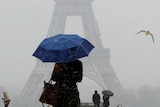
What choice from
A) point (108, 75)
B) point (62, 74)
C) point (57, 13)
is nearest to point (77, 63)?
point (62, 74)

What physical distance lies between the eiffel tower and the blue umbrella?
53185 millimetres

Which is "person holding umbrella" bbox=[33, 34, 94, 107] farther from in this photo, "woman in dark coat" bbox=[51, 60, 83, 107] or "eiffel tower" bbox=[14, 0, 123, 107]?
"eiffel tower" bbox=[14, 0, 123, 107]

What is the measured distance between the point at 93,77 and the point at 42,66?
7.80m

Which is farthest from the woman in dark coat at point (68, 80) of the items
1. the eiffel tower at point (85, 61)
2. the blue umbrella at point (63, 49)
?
the eiffel tower at point (85, 61)

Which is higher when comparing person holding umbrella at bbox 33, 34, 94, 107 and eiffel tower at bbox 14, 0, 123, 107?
eiffel tower at bbox 14, 0, 123, 107

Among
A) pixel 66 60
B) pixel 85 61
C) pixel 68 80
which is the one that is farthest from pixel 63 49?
pixel 85 61

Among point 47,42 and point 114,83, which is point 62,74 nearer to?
point 47,42

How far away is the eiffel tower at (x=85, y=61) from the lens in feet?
200

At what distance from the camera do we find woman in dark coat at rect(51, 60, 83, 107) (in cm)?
675

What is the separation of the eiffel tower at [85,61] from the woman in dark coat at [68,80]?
5320cm

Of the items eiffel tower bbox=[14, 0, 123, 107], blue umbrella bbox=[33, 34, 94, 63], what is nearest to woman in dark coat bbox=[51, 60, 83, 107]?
blue umbrella bbox=[33, 34, 94, 63]

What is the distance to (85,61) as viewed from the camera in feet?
207

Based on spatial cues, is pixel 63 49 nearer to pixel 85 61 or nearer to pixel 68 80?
pixel 68 80

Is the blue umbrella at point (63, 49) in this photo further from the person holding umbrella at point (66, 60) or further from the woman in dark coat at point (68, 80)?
the woman in dark coat at point (68, 80)
